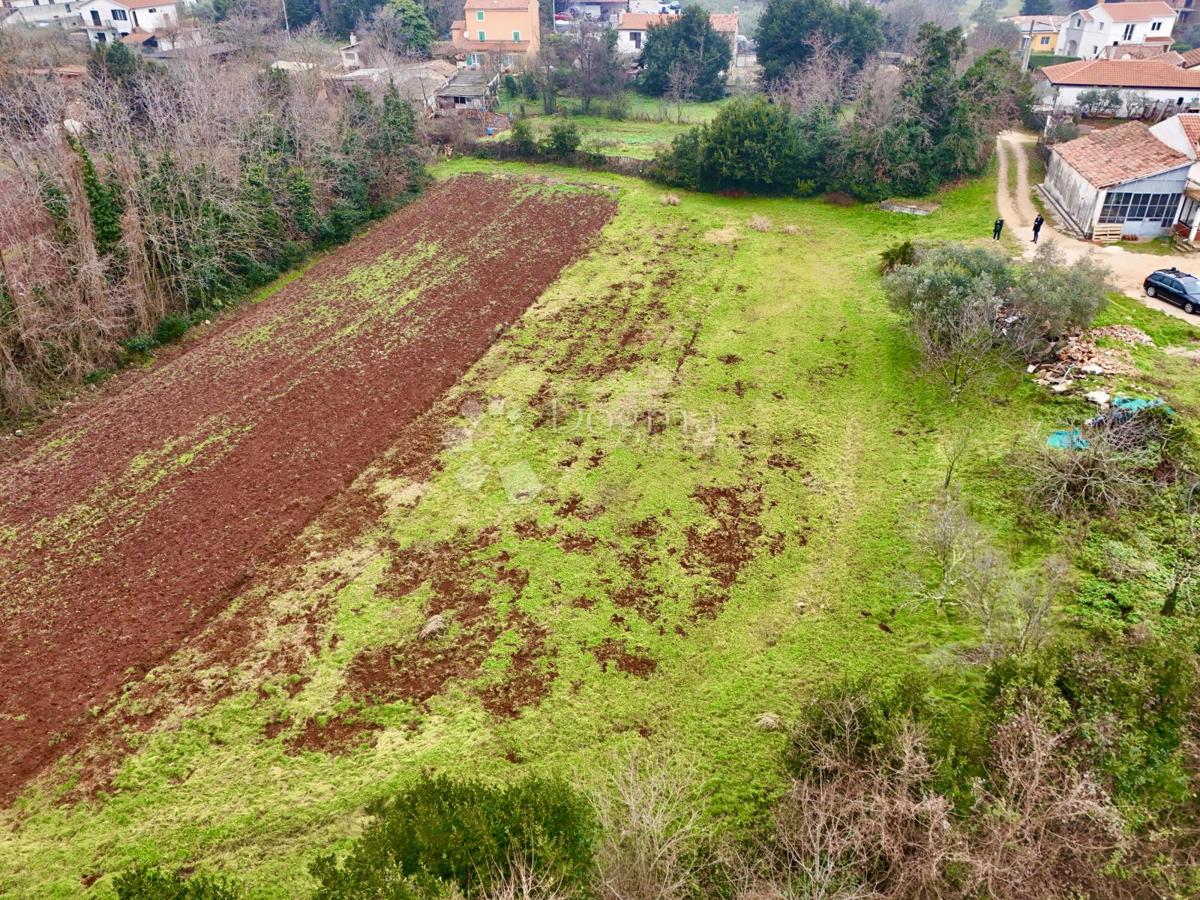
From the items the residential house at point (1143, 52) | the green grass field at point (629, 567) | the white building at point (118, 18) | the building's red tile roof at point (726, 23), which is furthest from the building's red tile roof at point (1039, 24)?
the white building at point (118, 18)

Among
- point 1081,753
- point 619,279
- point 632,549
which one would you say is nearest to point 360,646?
point 632,549

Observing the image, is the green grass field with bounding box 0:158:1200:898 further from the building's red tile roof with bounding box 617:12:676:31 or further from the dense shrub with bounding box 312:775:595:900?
the building's red tile roof with bounding box 617:12:676:31

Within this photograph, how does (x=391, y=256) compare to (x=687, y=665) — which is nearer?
(x=687, y=665)

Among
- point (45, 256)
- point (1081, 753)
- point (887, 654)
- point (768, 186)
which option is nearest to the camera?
point (1081, 753)

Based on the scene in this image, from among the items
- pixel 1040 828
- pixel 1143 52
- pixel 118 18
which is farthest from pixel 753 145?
pixel 118 18

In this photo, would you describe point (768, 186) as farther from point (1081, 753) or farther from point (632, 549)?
point (1081, 753)

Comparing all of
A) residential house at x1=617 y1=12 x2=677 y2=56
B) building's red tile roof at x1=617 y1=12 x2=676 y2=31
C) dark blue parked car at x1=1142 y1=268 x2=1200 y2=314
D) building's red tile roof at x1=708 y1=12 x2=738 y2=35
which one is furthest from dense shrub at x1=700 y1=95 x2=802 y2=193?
building's red tile roof at x1=617 y1=12 x2=676 y2=31
